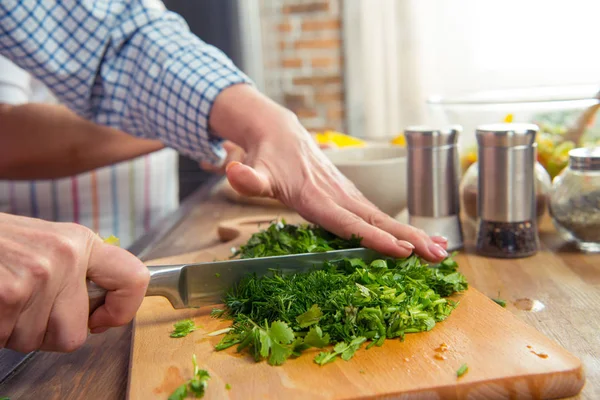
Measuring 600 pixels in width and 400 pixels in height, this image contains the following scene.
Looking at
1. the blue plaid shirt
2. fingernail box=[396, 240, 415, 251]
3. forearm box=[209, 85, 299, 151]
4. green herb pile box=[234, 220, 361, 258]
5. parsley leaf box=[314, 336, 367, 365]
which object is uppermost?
the blue plaid shirt

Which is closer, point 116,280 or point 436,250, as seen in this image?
point 116,280

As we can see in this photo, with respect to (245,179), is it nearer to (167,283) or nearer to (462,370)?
(167,283)

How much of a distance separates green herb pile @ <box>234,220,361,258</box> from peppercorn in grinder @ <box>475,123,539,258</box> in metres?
0.27

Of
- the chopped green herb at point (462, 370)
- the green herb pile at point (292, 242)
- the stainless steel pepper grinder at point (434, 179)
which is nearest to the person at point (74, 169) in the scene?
the green herb pile at point (292, 242)

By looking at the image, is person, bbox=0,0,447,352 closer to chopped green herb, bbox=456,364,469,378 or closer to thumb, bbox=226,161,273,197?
thumb, bbox=226,161,273,197

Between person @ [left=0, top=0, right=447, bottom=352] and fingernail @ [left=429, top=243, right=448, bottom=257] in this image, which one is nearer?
person @ [left=0, top=0, right=447, bottom=352]

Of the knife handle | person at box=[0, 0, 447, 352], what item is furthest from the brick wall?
the knife handle

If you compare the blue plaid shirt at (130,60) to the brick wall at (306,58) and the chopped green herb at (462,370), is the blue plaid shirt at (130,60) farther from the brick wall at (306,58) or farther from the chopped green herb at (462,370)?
the brick wall at (306,58)

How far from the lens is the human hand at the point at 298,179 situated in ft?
3.29

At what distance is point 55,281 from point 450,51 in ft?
12.0

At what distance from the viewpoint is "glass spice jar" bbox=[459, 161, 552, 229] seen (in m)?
1.28

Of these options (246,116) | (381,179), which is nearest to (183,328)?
(246,116)

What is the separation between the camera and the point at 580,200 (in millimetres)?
1130

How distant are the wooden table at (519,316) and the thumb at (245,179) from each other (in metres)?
0.28
